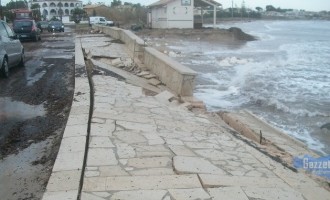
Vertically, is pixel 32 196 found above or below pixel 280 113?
above

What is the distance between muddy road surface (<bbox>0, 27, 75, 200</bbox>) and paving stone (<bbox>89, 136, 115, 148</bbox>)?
540 millimetres

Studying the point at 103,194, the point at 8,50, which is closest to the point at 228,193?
the point at 103,194

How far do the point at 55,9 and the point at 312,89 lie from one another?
99173 mm

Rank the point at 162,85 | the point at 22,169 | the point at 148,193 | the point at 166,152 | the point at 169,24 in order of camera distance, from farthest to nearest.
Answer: the point at 169,24, the point at 162,85, the point at 166,152, the point at 22,169, the point at 148,193

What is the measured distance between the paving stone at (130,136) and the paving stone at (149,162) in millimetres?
705

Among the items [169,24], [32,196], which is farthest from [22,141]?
[169,24]

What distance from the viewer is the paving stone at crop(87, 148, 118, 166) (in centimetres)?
491

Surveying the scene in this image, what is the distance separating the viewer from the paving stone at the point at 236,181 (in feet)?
14.9

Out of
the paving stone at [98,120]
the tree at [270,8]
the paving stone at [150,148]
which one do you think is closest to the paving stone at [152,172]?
the paving stone at [150,148]

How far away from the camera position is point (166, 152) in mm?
5484

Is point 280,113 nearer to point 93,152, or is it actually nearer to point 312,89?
point 312,89

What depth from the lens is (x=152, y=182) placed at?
14.6 feet

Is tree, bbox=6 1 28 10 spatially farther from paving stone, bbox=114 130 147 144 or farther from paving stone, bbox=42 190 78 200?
paving stone, bbox=42 190 78 200

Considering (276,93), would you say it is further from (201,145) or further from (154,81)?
(201,145)
